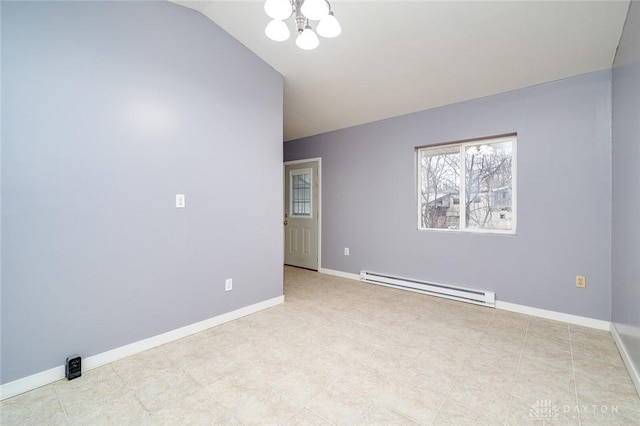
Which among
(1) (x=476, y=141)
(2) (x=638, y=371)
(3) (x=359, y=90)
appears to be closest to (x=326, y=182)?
(3) (x=359, y=90)

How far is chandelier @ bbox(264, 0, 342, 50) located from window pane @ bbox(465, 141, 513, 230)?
2.41 m

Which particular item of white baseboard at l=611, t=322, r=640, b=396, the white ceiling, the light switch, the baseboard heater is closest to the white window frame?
the baseboard heater

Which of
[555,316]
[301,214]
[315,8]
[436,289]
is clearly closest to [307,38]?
[315,8]

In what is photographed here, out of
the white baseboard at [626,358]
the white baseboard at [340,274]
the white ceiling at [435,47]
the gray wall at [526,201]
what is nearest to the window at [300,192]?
the white baseboard at [340,274]

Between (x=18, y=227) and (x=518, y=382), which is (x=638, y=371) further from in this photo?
(x=18, y=227)

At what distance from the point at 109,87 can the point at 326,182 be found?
125 inches

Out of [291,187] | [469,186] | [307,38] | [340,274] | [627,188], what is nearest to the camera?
[307,38]

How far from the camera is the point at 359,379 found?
181cm

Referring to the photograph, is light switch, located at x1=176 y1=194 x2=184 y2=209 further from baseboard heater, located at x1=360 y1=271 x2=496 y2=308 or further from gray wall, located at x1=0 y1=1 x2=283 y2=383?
baseboard heater, located at x1=360 y1=271 x2=496 y2=308

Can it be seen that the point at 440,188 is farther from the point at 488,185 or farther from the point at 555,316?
the point at 555,316

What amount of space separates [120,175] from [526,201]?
3756 millimetres

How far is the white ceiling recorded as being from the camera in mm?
2158

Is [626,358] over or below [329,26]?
below

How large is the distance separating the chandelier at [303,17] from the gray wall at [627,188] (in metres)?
1.92
